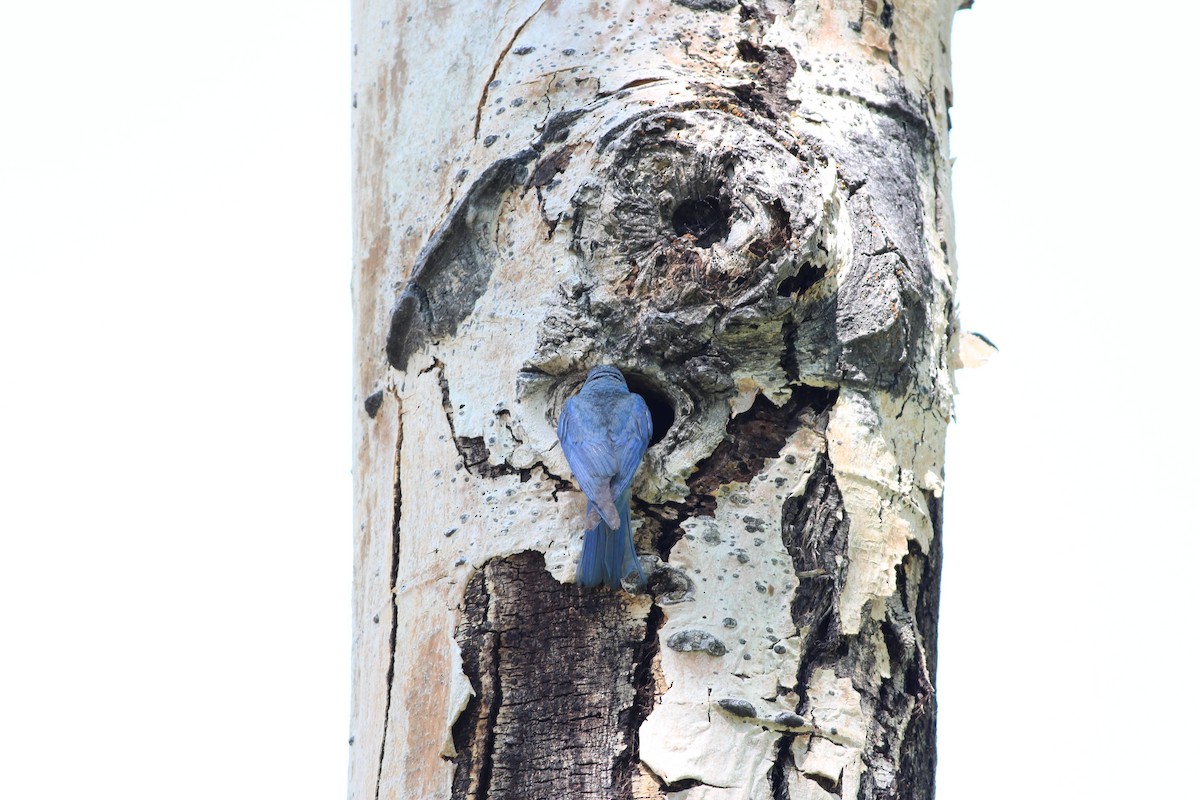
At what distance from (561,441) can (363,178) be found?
81 centimetres

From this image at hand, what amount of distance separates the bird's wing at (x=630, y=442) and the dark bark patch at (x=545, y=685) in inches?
7.7

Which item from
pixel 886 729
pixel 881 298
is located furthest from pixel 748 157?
pixel 886 729

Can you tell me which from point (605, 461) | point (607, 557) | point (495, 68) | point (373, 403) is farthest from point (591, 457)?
point (495, 68)

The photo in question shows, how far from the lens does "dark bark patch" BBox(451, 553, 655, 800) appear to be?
2.47m

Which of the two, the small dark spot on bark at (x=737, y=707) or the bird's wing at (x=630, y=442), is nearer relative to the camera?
the small dark spot on bark at (x=737, y=707)

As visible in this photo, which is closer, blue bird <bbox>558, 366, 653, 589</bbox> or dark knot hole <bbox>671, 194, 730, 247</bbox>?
blue bird <bbox>558, 366, 653, 589</bbox>

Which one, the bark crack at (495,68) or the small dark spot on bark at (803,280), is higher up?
the bark crack at (495,68)

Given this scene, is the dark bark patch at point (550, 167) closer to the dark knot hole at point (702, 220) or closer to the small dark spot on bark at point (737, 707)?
the dark knot hole at point (702, 220)

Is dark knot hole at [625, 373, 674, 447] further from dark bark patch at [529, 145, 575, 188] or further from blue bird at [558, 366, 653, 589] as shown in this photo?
dark bark patch at [529, 145, 575, 188]

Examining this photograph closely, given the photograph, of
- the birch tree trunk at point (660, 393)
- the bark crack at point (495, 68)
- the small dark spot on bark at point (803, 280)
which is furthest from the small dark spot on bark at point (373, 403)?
the small dark spot on bark at point (803, 280)

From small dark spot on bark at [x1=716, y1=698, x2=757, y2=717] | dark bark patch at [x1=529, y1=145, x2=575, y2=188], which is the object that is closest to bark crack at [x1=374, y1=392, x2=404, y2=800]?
dark bark patch at [x1=529, y1=145, x2=575, y2=188]

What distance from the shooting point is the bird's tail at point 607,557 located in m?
2.58

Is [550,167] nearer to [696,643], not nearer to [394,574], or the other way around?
[394,574]

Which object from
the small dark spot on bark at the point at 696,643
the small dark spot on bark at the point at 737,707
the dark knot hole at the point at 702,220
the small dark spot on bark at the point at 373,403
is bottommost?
the small dark spot on bark at the point at 737,707
